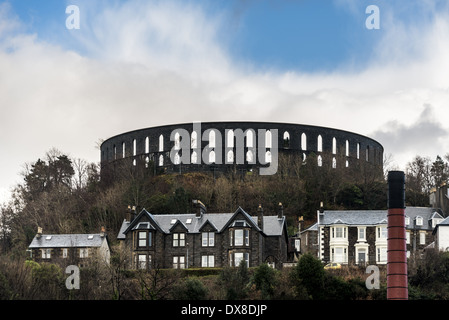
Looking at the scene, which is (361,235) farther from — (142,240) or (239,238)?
(142,240)

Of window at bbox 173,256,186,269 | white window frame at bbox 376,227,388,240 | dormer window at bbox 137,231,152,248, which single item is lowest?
window at bbox 173,256,186,269

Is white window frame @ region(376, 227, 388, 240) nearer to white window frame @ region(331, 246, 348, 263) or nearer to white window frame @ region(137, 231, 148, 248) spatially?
white window frame @ region(331, 246, 348, 263)

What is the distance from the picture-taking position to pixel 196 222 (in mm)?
74812

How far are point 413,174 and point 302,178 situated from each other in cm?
1373

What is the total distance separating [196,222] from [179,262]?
3.22 meters

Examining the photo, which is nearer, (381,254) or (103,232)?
(381,254)

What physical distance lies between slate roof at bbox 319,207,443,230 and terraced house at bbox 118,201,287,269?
3.50 m

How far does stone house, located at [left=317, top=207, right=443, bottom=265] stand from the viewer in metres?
73.0

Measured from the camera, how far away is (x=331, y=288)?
61.8 m

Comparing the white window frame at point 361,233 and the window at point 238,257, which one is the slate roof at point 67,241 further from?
the white window frame at point 361,233

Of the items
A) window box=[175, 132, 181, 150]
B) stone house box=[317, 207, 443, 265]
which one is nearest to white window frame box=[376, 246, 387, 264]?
stone house box=[317, 207, 443, 265]

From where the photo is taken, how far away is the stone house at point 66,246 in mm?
74850

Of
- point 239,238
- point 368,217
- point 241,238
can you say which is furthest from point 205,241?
point 368,217
